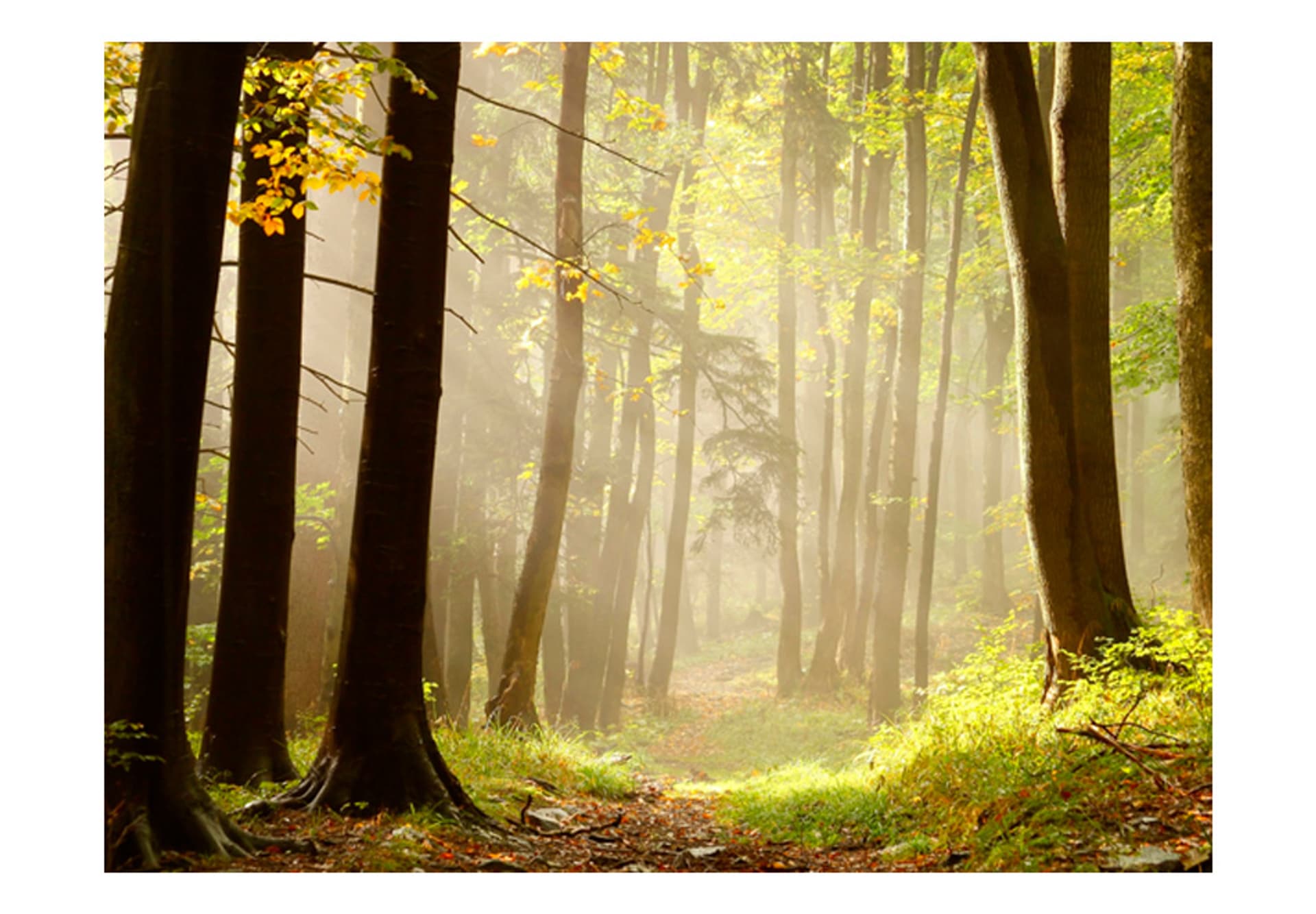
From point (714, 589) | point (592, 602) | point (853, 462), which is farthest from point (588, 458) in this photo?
point (714, 589)

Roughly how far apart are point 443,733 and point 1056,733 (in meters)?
3.89

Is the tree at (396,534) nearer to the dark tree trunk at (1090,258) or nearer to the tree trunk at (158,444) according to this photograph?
the tree trunk at (158,444)

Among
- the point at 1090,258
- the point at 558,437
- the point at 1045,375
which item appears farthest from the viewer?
the point at 558,437

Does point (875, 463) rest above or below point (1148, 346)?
below

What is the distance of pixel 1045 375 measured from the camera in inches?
221

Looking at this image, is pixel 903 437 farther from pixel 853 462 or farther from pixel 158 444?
pixel 158 444

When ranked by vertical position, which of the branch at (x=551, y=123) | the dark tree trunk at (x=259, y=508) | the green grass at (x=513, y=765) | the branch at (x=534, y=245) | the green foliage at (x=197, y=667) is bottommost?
the green grass at (x=513, y=765)

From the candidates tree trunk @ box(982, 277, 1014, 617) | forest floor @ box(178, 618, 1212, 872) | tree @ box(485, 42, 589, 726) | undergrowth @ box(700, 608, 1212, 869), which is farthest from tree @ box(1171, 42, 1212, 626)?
tree trunk @ box(982, 277, 1014, 617)

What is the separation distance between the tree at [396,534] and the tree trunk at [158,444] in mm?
643

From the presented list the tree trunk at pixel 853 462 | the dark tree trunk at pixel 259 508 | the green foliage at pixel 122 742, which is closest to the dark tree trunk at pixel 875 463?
the tree trunk at pixel 853 462

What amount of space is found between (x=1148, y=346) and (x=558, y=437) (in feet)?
16.8

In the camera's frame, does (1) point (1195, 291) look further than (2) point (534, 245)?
Yes

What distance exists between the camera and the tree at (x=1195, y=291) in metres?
5.04

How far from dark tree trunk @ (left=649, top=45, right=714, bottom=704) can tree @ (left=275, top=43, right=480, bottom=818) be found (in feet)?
24.6
